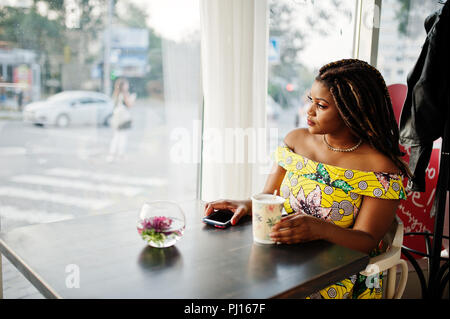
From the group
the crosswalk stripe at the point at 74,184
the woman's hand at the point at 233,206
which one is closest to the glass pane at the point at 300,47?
the crosswalk stripe at the point at 74,184

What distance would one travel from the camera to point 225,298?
2.73ft

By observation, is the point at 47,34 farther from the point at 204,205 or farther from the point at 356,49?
the point at 356,49

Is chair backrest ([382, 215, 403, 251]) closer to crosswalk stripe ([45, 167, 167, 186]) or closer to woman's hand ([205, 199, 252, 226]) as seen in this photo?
woman's hand ([205, 199, 252, 226])

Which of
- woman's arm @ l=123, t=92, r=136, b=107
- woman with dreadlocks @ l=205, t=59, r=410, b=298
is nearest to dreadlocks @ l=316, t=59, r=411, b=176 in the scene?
woman with dreadlocks @ l=205, t=59, r=410, b=298

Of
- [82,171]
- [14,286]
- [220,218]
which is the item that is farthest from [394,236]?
[14,286]

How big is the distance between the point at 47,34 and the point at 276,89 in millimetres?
1415

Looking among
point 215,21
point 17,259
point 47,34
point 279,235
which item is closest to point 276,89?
point 215,21

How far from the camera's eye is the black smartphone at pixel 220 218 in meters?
1.25

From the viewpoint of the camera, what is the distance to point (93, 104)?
7.28 ft

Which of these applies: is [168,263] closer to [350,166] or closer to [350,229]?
[350,229]

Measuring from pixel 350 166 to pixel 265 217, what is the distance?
1.56 feet

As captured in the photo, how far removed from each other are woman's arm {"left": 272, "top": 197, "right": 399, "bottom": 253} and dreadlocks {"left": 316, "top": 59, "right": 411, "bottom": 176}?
185mm

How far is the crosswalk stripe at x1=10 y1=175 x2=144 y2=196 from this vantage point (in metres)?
2.08

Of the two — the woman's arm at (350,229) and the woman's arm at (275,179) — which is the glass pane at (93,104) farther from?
the woman's arm at (350,229)
